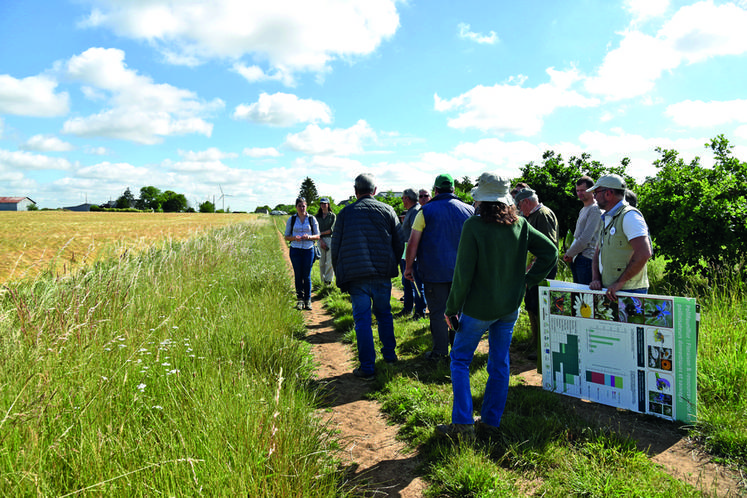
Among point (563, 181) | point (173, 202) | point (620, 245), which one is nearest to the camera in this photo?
point (620, 245)

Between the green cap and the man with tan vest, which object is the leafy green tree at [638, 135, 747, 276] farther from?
the green cap

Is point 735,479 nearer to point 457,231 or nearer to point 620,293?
point 620,293

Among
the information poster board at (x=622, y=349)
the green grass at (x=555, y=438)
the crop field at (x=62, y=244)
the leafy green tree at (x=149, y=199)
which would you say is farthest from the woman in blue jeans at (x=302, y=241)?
the leafy green tree at (x=149, y=199)

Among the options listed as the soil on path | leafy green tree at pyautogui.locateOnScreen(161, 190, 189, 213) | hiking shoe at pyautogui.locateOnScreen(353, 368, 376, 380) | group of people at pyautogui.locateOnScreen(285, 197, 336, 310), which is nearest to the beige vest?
the soil on path

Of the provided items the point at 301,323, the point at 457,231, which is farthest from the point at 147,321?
the point at 457,231

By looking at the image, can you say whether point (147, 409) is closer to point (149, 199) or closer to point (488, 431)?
point (488, 431)

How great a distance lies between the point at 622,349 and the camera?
353 centimetres

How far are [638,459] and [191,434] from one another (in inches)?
112

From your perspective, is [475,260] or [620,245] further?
[620,245]

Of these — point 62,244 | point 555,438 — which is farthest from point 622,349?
point 62,244

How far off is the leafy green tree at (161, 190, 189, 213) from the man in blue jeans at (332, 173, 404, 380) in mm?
157132

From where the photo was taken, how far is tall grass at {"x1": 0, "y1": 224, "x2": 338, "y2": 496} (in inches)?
78.1

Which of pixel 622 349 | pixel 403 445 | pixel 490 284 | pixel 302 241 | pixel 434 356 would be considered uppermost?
pixel 302 241

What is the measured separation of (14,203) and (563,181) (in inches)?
4681
